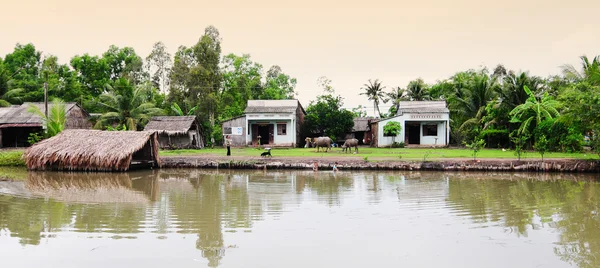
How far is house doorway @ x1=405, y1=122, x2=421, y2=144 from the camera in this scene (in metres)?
31.0

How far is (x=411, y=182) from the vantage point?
1405 cm

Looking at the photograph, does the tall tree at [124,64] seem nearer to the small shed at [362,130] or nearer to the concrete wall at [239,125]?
the concrete wall at [239,125]

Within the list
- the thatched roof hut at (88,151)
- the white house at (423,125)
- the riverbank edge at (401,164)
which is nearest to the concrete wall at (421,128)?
the white house at (423,125)

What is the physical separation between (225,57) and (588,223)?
37.3m

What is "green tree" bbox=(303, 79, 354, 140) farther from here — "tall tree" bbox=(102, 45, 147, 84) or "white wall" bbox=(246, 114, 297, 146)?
"tall tree" bbox=(102, 45, 147, 84)

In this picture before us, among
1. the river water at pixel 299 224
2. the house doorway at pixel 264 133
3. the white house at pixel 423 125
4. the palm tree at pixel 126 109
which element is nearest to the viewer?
the river water at pixel 299 224

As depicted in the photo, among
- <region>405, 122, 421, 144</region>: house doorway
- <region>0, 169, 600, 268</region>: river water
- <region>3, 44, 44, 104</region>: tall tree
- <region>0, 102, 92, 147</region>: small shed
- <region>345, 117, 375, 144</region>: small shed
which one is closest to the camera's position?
<region>0, 169, 600, 268</region>: river water

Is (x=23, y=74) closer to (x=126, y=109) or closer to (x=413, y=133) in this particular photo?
(x=126, y=109)

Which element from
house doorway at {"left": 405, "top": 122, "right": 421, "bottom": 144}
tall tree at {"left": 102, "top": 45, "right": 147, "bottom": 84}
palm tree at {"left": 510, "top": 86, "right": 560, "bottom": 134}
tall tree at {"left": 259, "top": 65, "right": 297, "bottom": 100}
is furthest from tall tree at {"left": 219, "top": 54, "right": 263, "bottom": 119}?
palm tree at {"left": 510, "top": 86, "right": 560, "bottom": 134}

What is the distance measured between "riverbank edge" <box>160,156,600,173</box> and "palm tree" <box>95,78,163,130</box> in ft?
34.9

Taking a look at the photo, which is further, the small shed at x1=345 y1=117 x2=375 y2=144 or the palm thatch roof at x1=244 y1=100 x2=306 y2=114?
the small shed at x1=345 y1=117 x2=375 y2=144

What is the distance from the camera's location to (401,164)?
A: 17.6 metres

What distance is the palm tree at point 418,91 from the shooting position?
4078cm

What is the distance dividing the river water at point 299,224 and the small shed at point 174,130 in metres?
14.1
